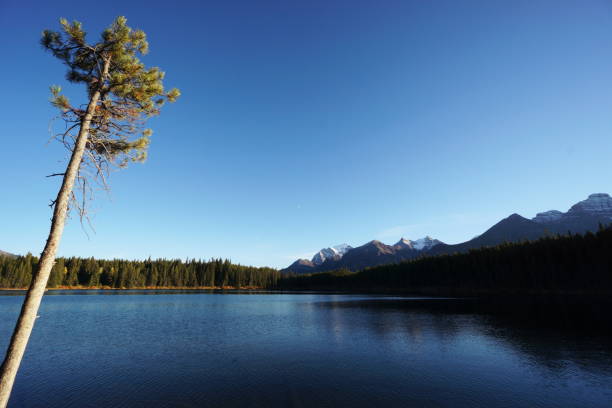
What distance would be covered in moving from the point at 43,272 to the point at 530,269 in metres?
133

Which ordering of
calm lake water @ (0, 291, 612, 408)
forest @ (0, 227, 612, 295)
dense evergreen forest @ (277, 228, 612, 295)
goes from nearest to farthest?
1. calm lake water @ (0, 291, 612, 408)
2. dense evergreen forest @ (277, 228, 612, 295)
3. forest @ (0, 227, 612, 295)

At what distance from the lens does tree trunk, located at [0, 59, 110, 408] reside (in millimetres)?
11641

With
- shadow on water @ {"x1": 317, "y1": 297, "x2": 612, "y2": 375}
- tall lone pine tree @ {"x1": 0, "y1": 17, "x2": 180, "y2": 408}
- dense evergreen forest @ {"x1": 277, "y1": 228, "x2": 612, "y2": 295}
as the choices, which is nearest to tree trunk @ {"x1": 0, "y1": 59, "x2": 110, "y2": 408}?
tall lone pine tree @ {"x1": 0, "y1": 17, "x2": 180, "y2": 408}

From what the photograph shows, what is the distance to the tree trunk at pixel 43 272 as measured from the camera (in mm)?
11641

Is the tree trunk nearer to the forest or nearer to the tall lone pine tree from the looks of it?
the tall lone pine tree

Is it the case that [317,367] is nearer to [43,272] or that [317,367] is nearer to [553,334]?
[43,272]

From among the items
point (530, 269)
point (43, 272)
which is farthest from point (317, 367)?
point (530, 269)

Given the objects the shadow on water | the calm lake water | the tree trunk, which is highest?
the tree trunk

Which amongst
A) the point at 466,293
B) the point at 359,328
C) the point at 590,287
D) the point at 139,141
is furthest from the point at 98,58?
the point at 466,293

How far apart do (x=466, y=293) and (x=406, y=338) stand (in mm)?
115593

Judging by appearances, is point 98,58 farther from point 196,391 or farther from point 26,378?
point 26,378

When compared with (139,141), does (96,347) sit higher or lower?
lower

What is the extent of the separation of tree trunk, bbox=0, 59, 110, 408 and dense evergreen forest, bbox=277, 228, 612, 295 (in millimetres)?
125807

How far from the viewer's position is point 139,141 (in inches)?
723
